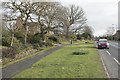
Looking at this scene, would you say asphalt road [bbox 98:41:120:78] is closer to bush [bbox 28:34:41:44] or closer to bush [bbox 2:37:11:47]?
bush [bbox 2:37:11:47]

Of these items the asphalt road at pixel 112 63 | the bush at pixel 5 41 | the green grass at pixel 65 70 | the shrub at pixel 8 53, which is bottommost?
the asphalt road at pixel 112 63

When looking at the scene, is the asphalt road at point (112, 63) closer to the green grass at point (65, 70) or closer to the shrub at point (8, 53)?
the green grass at point (65, 70)

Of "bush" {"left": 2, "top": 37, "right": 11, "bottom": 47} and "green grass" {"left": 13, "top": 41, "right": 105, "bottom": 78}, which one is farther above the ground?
"bush" {"left": 2, "top": 37, "right": 11, "bottom": 47}

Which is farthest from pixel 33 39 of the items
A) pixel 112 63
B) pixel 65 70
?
pixel 65 70

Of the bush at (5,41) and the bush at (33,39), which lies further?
the bush at (33,39)

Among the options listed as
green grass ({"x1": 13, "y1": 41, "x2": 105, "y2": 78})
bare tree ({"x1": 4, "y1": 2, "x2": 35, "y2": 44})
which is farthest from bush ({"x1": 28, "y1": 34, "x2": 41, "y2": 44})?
green grass ({"x1": 13, "y1": 41, "x2": 105, "y2": 78})

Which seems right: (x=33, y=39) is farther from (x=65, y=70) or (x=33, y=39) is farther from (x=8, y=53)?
(x=65, y=70)

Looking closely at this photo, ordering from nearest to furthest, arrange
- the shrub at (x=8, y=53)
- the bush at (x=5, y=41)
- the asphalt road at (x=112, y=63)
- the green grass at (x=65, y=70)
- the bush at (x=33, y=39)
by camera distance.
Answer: the green grass at (x=65, y=70)
the asphalt road at (x=112, y=63)
the shrub at (x=8, y=53)
the bush at (x=5, y=41)
the bush at (x=33, y=39)

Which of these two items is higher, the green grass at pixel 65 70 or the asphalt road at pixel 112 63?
the green grass at pixel 65 70

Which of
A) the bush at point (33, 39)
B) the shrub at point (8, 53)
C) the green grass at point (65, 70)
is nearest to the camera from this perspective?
the green grass at point (65, 70)

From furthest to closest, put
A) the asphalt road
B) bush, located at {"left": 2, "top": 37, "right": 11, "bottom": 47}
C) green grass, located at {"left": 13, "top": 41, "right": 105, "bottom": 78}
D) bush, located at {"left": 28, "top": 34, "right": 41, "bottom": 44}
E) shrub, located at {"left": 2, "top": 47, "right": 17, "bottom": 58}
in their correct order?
1. bush, located at {"left": 28, "top": 34, "right": 41, "bottom": 44}
2. bush, located at {"left": 2, "top": 37, "right": 11, "bottom": 47}
3. shrub, located at {"left": 2, "top": 47, "right": 17, "bottom": 58}
4. the asphalt road
5. green grass, located at {"left": 13, "top": 41, "right": 105, "bottom": 78}

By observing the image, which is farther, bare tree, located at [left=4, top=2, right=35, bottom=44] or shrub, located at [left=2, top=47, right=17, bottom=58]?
bare tree, located at [left=4, top=2, right=35, bottom=44]

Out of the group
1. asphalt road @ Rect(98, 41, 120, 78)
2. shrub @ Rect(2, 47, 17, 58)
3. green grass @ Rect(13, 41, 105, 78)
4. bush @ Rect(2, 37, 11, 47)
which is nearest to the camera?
green grass @ Rect(13, 41, 105, 78)

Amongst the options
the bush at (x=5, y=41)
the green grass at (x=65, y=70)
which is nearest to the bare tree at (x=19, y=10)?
the bush at (x=5, y=41)
